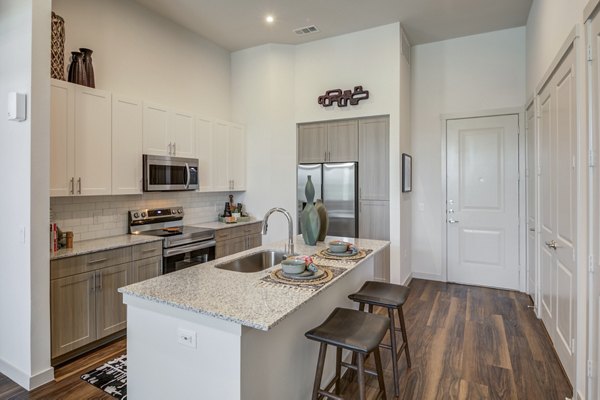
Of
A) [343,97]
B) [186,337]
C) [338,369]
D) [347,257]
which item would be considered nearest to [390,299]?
[347,257]

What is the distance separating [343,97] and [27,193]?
3625 mm

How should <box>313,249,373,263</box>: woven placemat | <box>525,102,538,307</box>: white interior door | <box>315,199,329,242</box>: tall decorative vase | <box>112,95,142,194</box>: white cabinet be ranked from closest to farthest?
<box>313,249,373,263</box>: woven placemat → <box>315,199,329,242</box>: tall decorative vase → <box>112,95,142,194</box>: white cabinet → <box>525,102,538,307</box>: white interior door

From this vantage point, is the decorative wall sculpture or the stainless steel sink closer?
the stainless steel sink

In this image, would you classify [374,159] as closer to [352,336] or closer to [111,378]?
[352,336]

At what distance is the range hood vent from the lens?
4.52 meters

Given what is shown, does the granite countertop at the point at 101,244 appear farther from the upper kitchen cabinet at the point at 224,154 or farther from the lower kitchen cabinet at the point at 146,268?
the upper kitchen cabinet at the point at 224,154

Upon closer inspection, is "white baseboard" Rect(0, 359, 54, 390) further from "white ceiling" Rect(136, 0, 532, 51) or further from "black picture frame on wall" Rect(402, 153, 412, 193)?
"black picture frame on wall" Rect(402, 153, 412, 193)

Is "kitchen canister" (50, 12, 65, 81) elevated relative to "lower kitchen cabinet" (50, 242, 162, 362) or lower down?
elevated

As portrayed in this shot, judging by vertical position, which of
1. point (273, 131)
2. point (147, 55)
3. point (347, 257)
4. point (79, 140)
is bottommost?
point (347, 257)

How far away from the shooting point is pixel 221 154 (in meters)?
4.81

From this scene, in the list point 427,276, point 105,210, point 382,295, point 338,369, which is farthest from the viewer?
point 427,276

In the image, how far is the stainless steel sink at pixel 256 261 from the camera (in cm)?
252

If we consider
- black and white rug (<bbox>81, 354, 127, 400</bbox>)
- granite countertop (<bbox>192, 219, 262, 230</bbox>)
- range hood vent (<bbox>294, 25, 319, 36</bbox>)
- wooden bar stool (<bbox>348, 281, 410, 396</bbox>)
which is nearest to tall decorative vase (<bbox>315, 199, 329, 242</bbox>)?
wooden bar stool (<bbox>348, 281, 410, 396</bbox>)

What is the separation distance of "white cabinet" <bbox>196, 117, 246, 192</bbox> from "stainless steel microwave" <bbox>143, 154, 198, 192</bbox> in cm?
27
